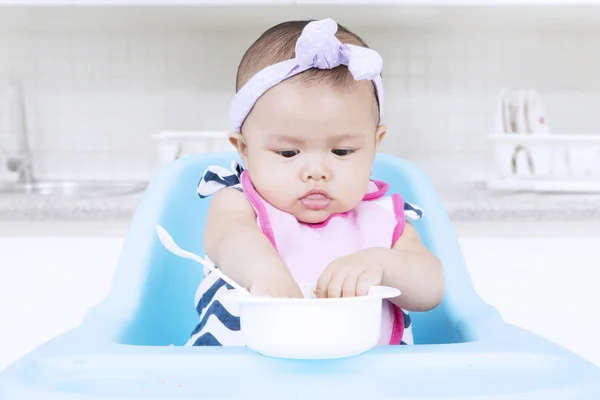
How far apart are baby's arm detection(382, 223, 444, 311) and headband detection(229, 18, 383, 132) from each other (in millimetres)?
180

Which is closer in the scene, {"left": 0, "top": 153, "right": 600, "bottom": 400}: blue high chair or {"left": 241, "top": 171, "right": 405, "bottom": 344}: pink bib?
{"left": 0, "top": 153, "right": 600, "bottom": 400}: blue high chair

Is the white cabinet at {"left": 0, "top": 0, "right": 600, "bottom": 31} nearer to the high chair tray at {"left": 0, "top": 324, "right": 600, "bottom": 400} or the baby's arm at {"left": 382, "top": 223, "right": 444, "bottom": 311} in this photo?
the baby's arm at {"left": 382, "top": 223, "right": 444, "bottom": 311}

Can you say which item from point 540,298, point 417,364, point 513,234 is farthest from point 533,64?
point 417,364

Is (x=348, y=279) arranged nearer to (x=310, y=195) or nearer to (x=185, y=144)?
(x=310, y=195)

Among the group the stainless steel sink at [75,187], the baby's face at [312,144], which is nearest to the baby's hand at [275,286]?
the baby's face at [312,144]

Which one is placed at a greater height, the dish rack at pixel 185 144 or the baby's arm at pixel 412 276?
the baby's arm at pixel 412 276

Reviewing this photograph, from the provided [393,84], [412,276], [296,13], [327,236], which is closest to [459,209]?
[393,84]

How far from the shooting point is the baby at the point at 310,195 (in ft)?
2.49

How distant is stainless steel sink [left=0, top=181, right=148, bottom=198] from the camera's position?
7.26 ft

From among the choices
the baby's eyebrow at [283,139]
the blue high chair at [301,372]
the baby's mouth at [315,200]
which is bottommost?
the blue high chair at [301,372]

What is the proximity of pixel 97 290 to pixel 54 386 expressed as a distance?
1.22 metres

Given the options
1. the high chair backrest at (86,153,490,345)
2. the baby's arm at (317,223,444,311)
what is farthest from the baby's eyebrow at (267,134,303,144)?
the high chair backrest at (86,153,490,345)

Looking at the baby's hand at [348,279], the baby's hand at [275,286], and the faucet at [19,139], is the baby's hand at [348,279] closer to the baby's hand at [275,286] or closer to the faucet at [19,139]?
the baby's hand at [275,286]

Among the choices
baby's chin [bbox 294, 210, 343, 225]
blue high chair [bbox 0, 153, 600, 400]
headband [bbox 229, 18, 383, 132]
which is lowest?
blue high chair [bbox 0, 153, 600, 400]
